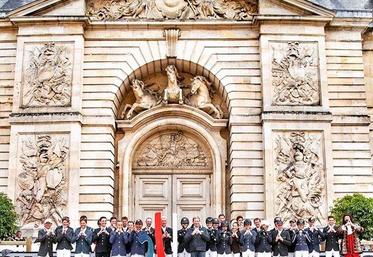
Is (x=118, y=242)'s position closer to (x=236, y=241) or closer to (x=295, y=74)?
(x=236, y=241)

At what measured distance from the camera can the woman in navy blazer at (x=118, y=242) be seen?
14942 millimetres

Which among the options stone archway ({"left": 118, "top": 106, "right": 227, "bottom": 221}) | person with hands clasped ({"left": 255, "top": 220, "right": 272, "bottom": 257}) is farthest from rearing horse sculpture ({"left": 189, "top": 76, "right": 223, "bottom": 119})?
person with hands clasped ({"left": 255, "top": 220, "right": 272, "bottom": 257})

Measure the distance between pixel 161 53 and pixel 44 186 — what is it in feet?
18.8

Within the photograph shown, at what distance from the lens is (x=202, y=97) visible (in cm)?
2203

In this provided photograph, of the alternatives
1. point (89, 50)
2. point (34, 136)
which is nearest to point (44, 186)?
point (34, 136)

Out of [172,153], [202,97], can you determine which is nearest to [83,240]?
[172,153]

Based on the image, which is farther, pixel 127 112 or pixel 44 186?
pixel 127 112

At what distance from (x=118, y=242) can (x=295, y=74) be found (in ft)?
30.2

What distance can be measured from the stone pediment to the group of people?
28.4 ft

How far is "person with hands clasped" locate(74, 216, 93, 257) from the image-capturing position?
49.3 ft

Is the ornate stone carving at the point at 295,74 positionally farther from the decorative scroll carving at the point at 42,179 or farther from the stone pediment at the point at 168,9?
the decorative scroll carving at the point at 42,179

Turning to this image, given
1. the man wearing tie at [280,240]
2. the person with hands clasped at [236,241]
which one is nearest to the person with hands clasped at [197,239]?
the person with hands clasped at [236,241]

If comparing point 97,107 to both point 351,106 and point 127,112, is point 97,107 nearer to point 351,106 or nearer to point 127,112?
point 127,112

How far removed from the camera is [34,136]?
67.9ft
